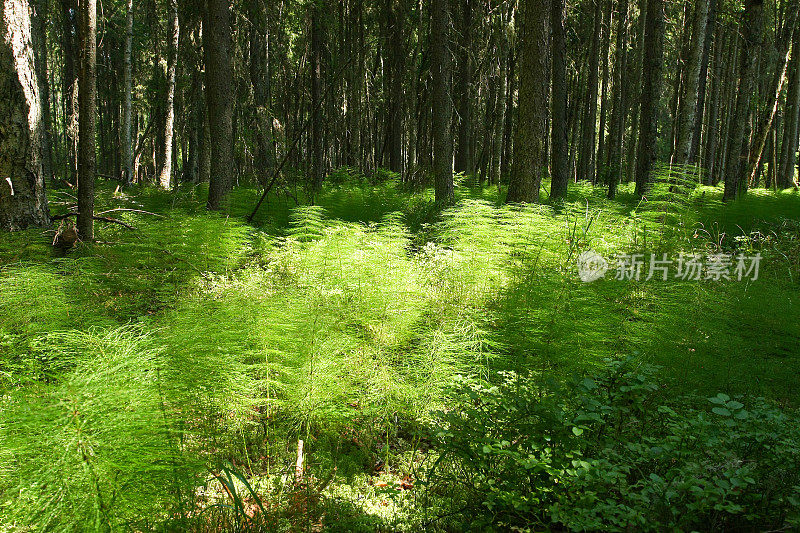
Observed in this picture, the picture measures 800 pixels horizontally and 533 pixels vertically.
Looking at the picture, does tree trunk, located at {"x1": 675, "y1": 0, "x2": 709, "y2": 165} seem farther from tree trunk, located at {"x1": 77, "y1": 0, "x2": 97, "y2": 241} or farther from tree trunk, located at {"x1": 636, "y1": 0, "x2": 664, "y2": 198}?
tree trunk, located at {"x1": 77, "y1": 0, "x2": 97, "y2": 241}

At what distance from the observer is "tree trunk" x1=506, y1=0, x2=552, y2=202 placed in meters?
6.73

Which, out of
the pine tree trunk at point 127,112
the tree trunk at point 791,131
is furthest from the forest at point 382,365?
the tree trunk at point 791,131

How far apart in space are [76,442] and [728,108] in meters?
21.6

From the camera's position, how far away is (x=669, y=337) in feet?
11.7

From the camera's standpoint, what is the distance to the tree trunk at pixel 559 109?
32.8ft

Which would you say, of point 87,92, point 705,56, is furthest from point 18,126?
point 705,56

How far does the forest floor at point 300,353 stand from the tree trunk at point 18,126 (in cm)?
39

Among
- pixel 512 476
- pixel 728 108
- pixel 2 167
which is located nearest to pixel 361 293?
pixel 512 476

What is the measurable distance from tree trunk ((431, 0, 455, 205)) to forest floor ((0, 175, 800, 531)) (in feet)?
11.8

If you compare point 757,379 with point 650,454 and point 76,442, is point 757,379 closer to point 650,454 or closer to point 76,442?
point 650,454

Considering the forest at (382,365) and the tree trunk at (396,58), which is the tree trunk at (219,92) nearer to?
the forest at (382,365)

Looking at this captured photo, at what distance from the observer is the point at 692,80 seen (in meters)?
8.20

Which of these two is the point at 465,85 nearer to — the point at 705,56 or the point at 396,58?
the point at 396,58

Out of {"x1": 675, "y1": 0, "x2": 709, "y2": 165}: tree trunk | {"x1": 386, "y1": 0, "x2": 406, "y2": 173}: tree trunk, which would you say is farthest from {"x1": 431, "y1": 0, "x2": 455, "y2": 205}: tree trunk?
{"x1": 675, "y1": 0, "x2": 709, "y2": 165}: tree trunk
